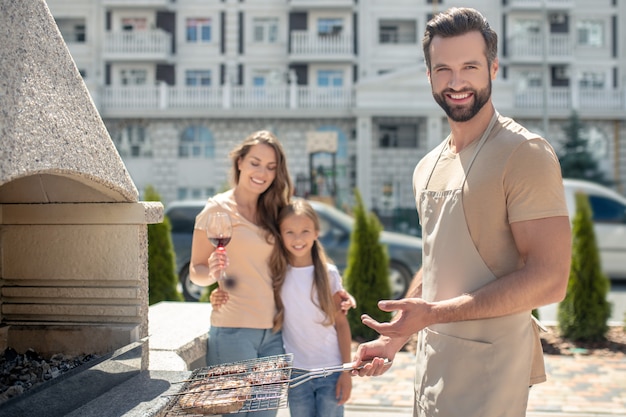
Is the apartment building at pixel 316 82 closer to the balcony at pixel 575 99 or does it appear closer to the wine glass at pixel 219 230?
the balcony at pixel 575 99

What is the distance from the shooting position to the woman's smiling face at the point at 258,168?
338cm

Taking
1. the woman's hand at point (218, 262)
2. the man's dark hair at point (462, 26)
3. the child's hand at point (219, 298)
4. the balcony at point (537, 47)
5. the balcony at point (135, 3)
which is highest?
the balcony at point (135, 3)

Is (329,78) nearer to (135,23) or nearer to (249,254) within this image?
(135,23)

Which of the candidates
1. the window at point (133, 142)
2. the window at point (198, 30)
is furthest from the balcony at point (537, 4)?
the window at point (133, 142)

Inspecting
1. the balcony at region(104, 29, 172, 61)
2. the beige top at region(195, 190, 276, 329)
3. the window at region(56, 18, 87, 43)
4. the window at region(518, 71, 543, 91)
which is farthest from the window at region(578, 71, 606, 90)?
the beige top at region(195, 190, 276, 329)

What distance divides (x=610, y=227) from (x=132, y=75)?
975 inches

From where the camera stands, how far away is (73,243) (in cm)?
269

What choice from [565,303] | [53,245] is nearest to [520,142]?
[53,245]

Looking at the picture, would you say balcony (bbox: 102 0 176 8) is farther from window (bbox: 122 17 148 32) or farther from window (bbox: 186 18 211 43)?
window (bbox: 186 18 211 43)

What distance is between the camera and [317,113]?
94.6 feet

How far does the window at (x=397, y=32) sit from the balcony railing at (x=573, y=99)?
631 centimetres

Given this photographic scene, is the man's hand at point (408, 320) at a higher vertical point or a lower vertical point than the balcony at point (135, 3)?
lower

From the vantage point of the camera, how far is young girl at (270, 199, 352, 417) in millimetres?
3287

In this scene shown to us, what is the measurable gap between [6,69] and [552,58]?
31.8 metres
